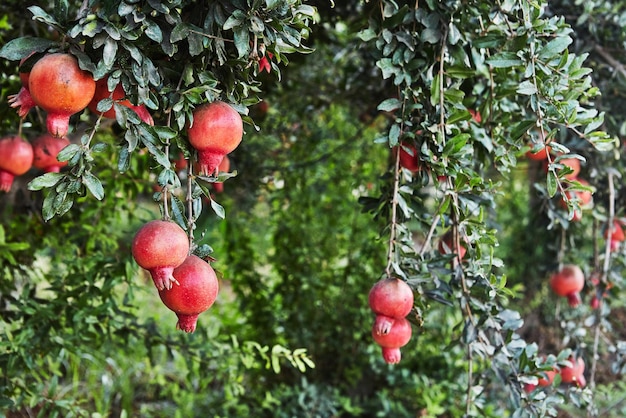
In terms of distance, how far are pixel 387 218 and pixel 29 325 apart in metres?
0.77

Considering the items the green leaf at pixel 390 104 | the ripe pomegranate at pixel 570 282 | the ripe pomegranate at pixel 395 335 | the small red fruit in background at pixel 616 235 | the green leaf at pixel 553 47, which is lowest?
the ripe pomegranate at pixel 570 282

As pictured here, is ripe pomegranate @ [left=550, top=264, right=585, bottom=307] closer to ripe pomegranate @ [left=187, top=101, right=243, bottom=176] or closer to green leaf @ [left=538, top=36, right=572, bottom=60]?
green leaf @ [left=538, top=36, right=572, bottom=60]

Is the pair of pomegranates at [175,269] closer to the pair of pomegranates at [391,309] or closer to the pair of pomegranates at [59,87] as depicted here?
the pair of pomegranates at [59,87]

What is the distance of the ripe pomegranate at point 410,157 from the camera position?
38.0 inches

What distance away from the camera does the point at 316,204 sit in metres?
2.15

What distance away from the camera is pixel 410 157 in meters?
1.00

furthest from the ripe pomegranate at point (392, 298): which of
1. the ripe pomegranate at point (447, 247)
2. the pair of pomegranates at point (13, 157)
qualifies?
the pair of pomegranates at point (13, 157)

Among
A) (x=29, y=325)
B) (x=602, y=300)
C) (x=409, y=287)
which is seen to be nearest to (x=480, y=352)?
(x=409, y=287)

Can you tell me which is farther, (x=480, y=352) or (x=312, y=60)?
(x=312, y=60)

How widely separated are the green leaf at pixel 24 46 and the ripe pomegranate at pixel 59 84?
3cm

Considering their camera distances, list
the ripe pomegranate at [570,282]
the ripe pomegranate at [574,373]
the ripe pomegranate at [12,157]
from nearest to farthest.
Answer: the ripe pomegranate at [12,157], the ripe pomegranate at [574,373], the ripe pomegranate at [570,282]

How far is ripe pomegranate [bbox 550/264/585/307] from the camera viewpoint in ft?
5.24

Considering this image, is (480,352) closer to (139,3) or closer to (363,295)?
(139,3)

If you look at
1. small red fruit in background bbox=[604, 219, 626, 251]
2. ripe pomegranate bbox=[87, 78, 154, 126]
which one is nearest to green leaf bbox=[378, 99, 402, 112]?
ripe pomegranate bbox=[87, 78, 154, 126]
